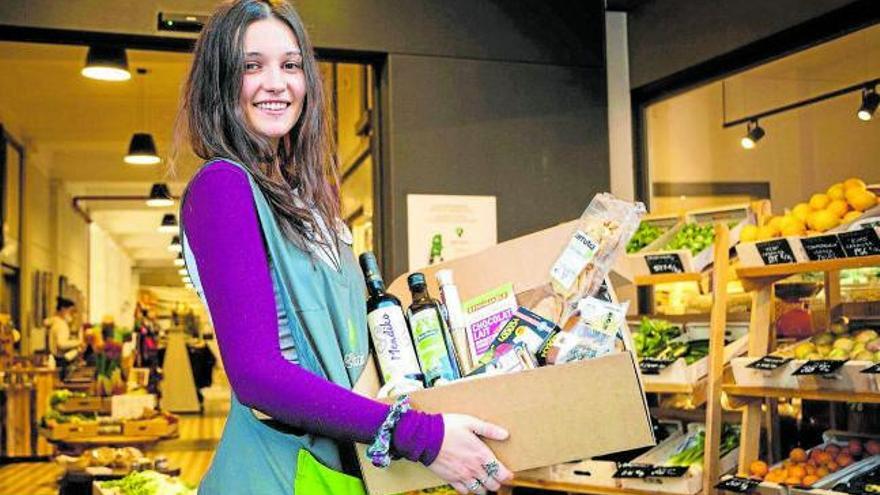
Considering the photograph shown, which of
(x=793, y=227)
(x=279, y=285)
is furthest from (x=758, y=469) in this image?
(x=279, y=285)

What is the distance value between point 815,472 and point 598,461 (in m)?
0.79

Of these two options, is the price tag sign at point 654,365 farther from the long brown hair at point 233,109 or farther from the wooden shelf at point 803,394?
the long brown hair at point 233,109

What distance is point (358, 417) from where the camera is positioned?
142 cm

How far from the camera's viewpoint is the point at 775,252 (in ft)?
11.5

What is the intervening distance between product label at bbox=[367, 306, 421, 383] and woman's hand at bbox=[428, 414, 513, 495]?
0.45ft

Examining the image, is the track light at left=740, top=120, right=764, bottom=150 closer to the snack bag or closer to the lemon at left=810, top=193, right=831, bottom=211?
the lemon at left=810, top=193, right=831, bottom=211

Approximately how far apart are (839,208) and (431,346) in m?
2.27

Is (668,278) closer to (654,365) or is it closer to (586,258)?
(654,365)

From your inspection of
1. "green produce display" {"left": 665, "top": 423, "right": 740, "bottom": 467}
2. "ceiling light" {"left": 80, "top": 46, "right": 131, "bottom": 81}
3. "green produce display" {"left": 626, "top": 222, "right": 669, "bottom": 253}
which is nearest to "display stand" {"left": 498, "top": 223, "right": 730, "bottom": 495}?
"green produce display" {"left": 665, "top": 423, "right": 740, "bottom": 467}

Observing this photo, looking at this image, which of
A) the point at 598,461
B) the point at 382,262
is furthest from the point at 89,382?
the point at 598,461

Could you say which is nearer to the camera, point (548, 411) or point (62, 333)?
point (548, 411)

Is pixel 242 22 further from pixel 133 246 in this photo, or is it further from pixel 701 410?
pixel 133 246

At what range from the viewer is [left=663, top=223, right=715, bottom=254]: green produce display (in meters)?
3.93

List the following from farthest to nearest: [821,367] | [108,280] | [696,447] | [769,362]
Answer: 1. [108,280]
2. [696,447]
3. [769,362]
4. [821,367]
